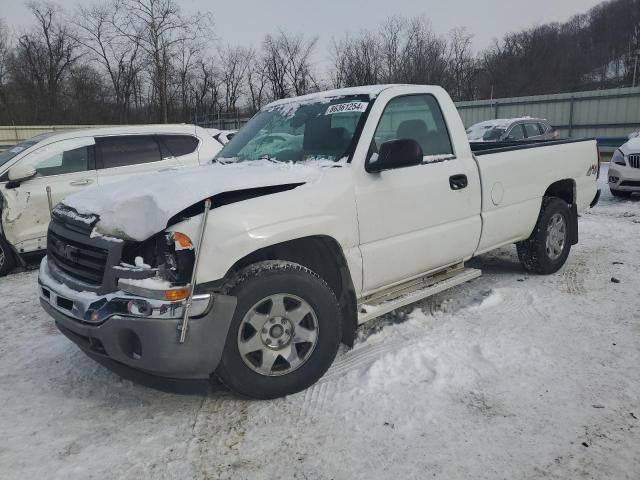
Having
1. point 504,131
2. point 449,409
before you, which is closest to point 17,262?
point 449,409

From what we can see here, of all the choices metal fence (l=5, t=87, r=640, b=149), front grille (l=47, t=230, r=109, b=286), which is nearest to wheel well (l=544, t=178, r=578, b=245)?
front grille (l=47, t=230, r=109, b=286)

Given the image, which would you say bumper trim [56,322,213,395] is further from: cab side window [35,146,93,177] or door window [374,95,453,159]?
cab side window [35,146,93,177]

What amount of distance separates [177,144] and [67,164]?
63.4 inches

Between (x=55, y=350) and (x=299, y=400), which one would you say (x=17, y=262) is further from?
(x=299, y=400)

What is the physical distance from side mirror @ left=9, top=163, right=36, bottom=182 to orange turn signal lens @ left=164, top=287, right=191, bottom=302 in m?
4.98

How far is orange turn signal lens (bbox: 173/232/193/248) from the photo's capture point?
265cm

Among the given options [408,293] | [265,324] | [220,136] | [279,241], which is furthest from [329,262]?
[220,136]

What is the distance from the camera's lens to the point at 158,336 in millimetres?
2602

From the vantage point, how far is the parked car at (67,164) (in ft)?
20.8

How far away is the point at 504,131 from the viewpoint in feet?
40.8

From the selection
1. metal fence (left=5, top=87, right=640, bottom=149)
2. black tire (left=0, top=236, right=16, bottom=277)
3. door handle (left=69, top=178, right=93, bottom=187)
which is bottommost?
black tire (left=0, top=236, right=16, bottom=277)

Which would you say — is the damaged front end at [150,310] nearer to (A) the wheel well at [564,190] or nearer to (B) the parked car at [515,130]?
(A) the wheel well at [564,190]

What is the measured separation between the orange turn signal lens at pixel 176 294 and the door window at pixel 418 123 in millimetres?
1894

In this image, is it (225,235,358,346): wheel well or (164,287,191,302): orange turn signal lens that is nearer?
(164,287,191,302): orange turn signal lens
